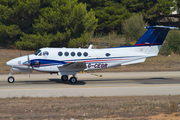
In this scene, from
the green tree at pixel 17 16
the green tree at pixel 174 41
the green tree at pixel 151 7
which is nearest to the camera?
the green tree at pixel 17 16

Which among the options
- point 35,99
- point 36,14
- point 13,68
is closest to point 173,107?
point 35,99

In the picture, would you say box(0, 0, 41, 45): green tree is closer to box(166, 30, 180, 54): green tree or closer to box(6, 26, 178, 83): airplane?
box(6, 26, 178, 83): airplane

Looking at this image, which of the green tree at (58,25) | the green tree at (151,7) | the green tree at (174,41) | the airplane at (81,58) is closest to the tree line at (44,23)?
the green tree at (58,25)

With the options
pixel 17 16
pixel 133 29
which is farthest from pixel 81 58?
pixel 133 29

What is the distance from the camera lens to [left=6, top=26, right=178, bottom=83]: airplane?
17.3 meters

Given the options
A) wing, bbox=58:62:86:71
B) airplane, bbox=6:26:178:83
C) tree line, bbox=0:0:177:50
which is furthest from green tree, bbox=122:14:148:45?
wing, bbox=58:62:86:71

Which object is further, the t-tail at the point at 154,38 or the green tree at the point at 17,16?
the green tree at the point at 17,16

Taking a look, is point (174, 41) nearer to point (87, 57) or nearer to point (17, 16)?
point (87, 57)

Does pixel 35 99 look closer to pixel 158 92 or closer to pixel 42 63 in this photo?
pixel 42 63

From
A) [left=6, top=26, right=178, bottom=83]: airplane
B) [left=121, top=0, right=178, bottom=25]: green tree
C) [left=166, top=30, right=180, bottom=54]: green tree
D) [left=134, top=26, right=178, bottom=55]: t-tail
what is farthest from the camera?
[left=121, top=0, right=178, bottom=25]: green tree

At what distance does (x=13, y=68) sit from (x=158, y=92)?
1094 centimetres

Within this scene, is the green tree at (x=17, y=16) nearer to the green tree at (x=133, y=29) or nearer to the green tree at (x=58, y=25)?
the green tree at (x=58, y=25)

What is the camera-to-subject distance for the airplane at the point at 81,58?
1733 centimetres

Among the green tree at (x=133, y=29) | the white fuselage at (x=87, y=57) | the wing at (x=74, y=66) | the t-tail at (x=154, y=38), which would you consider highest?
the green tree at (x=133, y=29)
